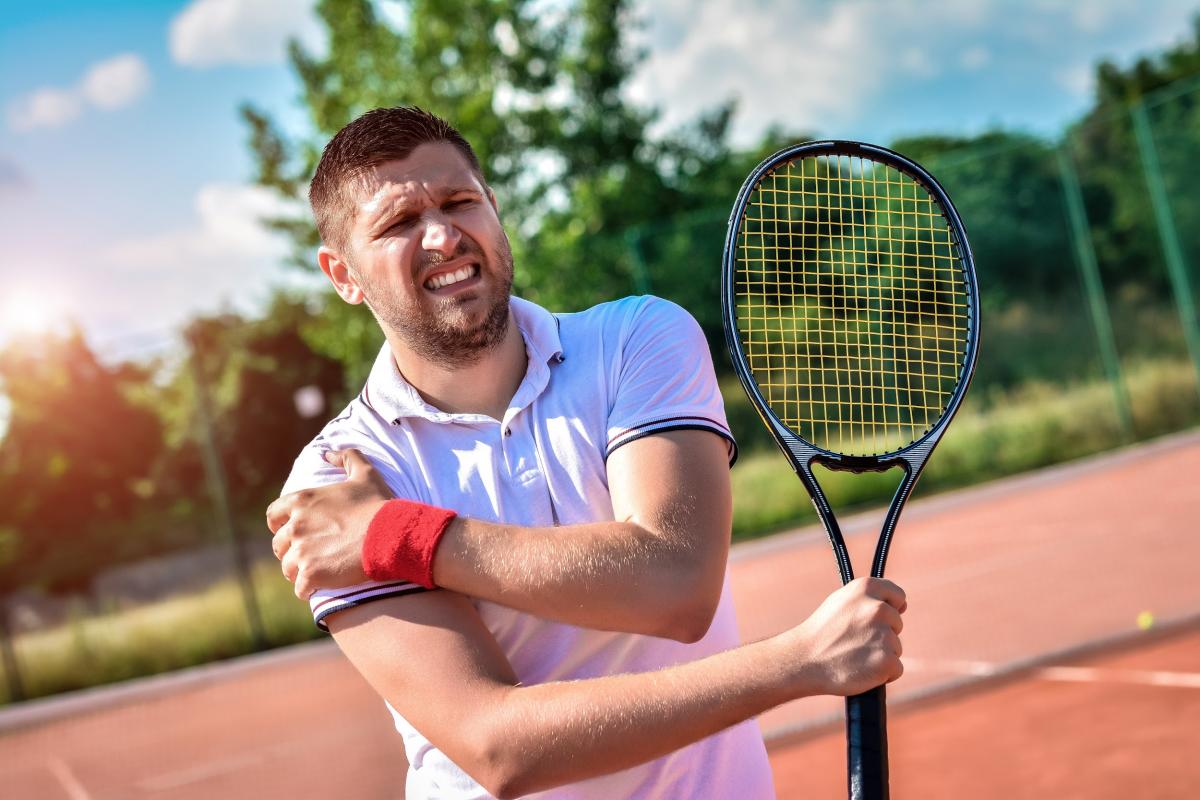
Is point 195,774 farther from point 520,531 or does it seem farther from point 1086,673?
point 520,531

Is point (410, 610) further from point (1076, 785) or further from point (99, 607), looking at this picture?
point (99, 607)

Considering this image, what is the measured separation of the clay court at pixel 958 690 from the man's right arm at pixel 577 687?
3.26 m

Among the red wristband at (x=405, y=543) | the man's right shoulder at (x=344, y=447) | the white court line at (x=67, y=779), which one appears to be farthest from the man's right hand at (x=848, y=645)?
the white court line at (x=67, y=779)

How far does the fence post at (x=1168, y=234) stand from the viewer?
12.1m

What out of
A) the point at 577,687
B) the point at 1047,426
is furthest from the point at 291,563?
the point at 1047,426

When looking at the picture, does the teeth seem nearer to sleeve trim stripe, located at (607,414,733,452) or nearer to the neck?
the neck

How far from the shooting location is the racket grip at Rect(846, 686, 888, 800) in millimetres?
1442

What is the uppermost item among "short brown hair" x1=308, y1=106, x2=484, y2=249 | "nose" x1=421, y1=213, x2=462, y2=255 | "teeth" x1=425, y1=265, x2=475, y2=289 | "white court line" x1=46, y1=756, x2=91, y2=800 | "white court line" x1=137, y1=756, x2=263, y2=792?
"short brown hair" x1=308, y1=106, x2=484, y2=249

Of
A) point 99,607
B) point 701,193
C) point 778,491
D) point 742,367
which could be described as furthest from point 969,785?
point 701,193

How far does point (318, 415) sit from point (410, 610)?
34.4ft

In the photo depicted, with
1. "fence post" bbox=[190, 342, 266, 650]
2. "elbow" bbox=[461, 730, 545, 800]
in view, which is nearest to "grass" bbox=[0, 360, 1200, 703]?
"fence post" bbox=[190, 342, 266, 650]

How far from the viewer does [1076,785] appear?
4332 millimetres

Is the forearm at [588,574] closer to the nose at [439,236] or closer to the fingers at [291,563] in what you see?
the fingers at [291,563]

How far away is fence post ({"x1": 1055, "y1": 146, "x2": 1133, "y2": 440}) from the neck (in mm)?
11765
